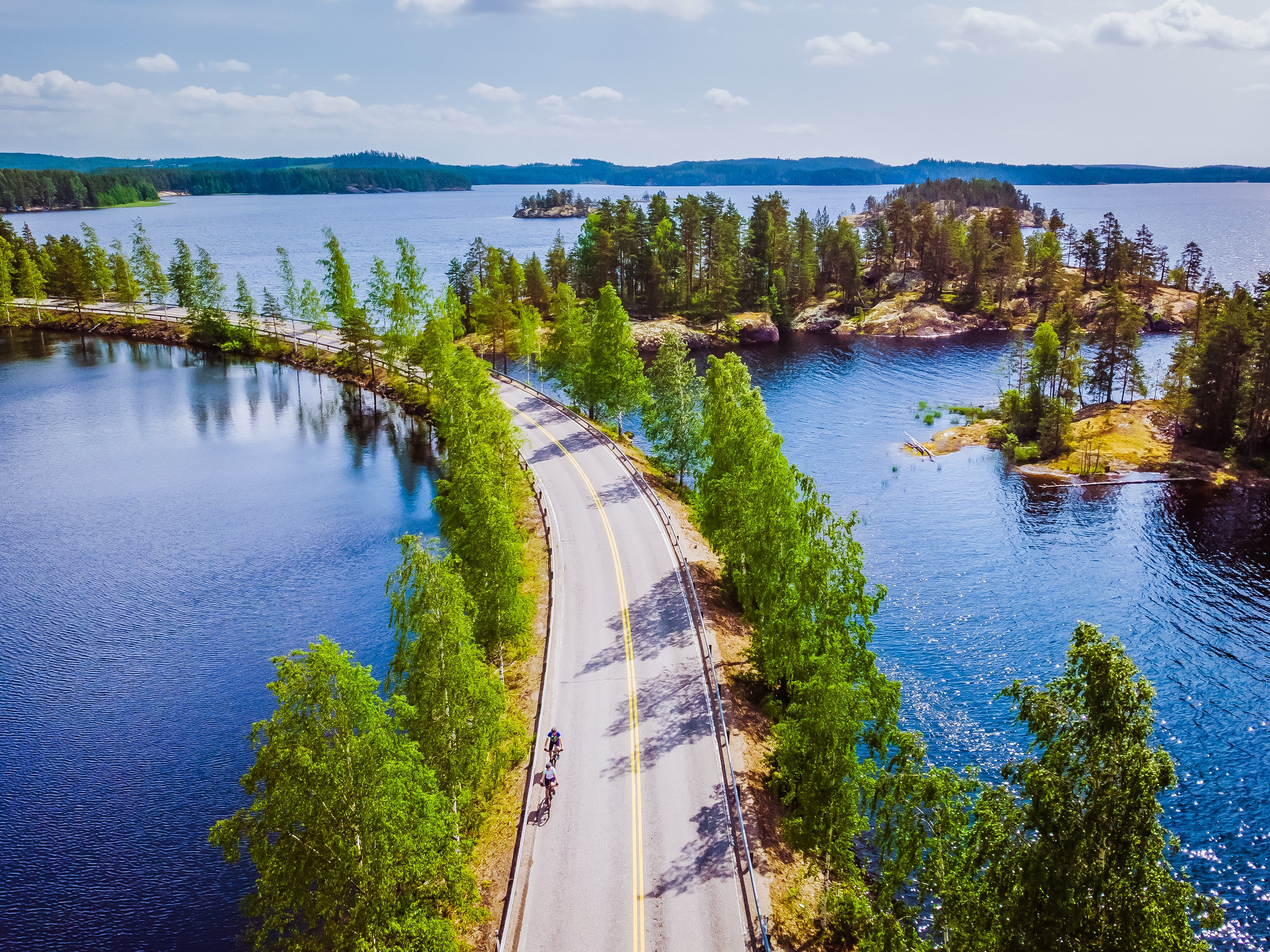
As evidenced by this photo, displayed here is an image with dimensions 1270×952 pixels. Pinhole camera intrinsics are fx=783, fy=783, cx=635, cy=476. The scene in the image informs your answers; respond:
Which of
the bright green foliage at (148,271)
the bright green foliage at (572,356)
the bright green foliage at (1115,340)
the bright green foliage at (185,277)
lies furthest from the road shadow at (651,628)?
the bright green foliage at (148,271)

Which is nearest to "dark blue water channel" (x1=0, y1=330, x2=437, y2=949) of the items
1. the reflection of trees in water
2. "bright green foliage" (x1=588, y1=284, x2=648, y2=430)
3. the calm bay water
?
the calm bay water

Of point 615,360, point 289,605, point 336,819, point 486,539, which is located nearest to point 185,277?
point 615,360

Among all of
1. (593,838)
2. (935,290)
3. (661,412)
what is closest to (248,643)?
(593,838)

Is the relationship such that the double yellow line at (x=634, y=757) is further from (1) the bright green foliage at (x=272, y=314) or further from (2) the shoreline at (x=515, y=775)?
(1) the bright green foliage at (x=272, y=314)

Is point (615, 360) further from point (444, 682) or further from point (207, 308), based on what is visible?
point (207, 308)

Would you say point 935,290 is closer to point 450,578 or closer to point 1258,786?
point 1258,786

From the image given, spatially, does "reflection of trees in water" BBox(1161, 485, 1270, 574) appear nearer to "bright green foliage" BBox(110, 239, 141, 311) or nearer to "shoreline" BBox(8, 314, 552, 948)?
"shoreline" BBox(8, 314, 552, 948)
